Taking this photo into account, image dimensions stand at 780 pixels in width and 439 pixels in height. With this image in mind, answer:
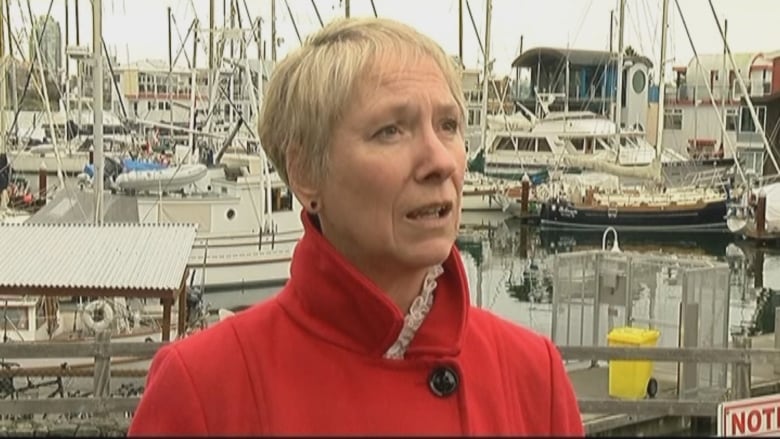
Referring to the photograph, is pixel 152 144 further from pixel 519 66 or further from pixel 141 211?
pixel 519 66

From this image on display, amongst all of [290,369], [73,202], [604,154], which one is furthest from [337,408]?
[604,154]

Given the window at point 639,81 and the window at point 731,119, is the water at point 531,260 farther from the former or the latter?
the window at point 639,81

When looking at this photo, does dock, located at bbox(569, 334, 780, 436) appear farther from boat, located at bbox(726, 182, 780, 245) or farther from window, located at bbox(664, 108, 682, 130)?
window, located at bbox(664, 108, 682, 130)

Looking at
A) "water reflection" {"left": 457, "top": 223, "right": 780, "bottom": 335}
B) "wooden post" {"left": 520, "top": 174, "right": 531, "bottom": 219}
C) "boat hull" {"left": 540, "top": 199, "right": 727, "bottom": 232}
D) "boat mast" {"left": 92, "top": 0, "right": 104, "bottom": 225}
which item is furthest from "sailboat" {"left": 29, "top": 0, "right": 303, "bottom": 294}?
"wooden post" {"left": 520, "top": 174, "right": 531, "bottom": 219}

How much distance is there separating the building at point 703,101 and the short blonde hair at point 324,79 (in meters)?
56.5

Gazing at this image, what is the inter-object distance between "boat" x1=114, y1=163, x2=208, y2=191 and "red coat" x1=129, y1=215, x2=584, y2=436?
22.1 m

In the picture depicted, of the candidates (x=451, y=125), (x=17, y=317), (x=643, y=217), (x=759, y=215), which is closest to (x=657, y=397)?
(x=451, y=125)

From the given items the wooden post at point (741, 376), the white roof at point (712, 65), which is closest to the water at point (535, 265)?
the wooden post at point (741, 376)

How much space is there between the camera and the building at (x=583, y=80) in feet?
215

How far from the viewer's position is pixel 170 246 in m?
12.9

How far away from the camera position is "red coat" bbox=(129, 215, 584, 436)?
1598 millimetres

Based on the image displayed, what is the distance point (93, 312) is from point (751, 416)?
9.43 meters

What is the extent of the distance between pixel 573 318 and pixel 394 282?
9726 mm

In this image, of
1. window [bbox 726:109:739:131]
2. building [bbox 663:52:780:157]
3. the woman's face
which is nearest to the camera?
the woman's face
